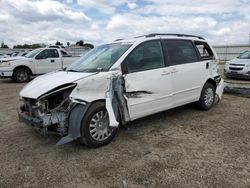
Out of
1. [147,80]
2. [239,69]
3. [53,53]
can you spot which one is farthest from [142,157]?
[53,53]

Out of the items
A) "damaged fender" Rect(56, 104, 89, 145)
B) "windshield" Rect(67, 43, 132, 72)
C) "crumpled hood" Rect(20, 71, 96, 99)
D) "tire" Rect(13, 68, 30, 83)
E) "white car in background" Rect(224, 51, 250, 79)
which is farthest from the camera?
"tire" Rect(13, 68, 30, 83)

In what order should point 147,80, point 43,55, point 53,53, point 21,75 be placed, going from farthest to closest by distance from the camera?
point 53,53 → point 43,55 → point 21,75 → point 147,80

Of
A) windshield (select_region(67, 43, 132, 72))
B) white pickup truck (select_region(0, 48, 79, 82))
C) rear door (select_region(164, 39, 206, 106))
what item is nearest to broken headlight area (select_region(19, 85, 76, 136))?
windshield (select_region(67, 43, 132, 72))

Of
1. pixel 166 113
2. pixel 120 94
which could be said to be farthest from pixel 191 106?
pixel 120 94

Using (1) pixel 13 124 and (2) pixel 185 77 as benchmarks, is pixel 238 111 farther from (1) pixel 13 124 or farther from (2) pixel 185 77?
(1) pixel 13 124

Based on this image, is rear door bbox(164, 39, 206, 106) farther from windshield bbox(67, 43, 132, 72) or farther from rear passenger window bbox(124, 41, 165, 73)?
windshield bbox(67, 43, 132, 72)

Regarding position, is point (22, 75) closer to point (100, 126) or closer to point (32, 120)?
point (32, 120)

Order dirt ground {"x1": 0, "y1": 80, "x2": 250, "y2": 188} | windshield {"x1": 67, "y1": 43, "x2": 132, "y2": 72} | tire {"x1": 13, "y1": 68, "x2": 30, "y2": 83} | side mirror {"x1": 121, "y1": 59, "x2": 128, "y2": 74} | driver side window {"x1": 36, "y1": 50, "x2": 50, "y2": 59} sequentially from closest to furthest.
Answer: dirt ground {"x1": 0, "y1": 80, "x2": 250, "y2": 188}, side mirror {"x1": 121, "y1": 59, "x2": 128, "y2": 74}, windshield {"x1": 67, "y1": 43, "x2": 132, "y2": 72}, tire {"x1": 13, "y1": 68, "x2": 30, "y2": 83}, driver side window {"x1": 36, "y1": 50, "x2": 50, "y2": 59}

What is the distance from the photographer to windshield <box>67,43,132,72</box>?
447 cm

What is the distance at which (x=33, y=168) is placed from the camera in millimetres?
Answer: 3465

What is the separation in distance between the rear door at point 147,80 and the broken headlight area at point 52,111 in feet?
3.42

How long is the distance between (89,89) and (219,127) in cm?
271

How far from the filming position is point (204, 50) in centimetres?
624

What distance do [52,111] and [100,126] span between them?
78 centimetres
